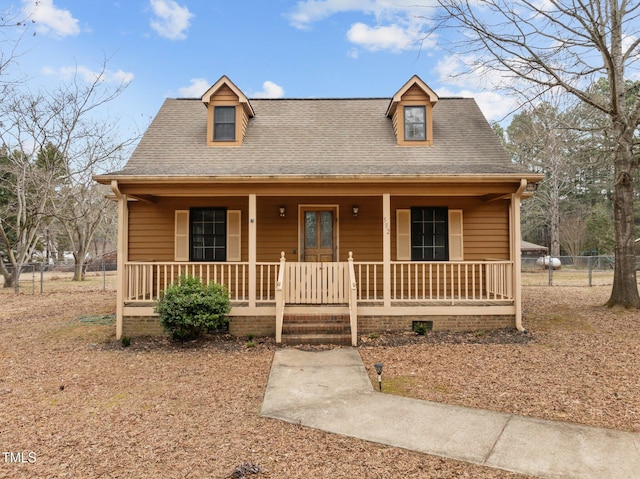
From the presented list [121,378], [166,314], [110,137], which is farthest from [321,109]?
[110,137]

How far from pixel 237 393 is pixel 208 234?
5453 millimetres

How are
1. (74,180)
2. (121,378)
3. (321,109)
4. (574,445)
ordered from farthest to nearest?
(74,180) < (321,109) < (121,378) < (574,445)

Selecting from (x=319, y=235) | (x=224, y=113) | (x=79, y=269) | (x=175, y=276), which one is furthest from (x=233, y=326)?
(x=79, y=269)

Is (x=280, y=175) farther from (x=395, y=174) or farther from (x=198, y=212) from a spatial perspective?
(x=198, y=212)

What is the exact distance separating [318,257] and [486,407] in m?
5.72

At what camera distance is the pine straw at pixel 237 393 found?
10.4 ft

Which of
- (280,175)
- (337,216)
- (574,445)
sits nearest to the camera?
(574,445)

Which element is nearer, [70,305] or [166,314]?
[166,314]

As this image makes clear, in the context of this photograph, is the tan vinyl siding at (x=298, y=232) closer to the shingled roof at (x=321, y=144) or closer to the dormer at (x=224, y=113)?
the shingled roof at (x=321, y=144)

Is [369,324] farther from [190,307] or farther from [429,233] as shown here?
[190,307]

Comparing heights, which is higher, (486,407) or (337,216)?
(337,216)

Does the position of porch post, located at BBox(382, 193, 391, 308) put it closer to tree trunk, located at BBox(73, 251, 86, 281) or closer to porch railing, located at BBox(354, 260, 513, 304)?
porch railing, located at BBox(354, 260, 513, 304)

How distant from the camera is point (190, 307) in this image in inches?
267

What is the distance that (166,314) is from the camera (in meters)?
6.79
